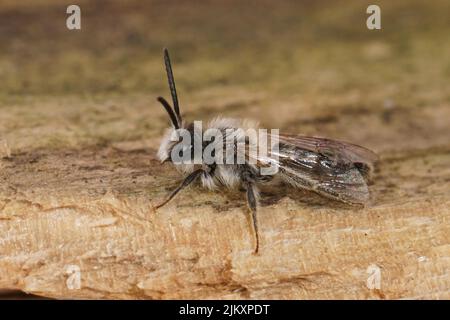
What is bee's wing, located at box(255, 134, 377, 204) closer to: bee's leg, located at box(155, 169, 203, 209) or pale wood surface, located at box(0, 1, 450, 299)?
pale wood surface, located at box(0, 1, 450, 299)

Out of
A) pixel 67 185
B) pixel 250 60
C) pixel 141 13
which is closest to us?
pixel 67 185

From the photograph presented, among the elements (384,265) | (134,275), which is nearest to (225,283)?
(134,275)

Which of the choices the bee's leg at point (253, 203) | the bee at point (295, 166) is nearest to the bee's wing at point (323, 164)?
the bee at point (295, 166)

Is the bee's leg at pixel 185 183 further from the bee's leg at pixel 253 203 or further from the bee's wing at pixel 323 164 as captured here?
the bee's wing at pixel 323 164

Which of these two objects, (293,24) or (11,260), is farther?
(293,24)

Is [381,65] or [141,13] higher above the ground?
[141,13]

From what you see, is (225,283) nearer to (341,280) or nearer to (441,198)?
(341,280)

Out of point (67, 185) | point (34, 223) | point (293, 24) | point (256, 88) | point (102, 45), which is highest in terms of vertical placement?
point (293, 24)

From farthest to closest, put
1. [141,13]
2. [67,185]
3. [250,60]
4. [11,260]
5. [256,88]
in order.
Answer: [141,13]
[250,60]
[256,88]
[67,185]
[11,260]
